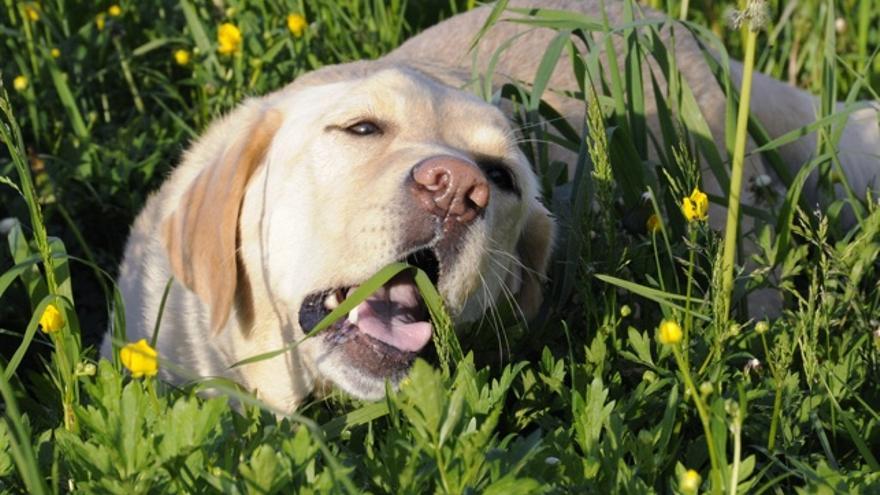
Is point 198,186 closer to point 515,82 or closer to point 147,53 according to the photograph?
point 515,82

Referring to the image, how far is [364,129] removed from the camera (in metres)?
3.07

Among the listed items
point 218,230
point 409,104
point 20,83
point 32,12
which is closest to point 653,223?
point 409,104

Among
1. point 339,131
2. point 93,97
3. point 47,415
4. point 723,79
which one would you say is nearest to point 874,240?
point 723,79

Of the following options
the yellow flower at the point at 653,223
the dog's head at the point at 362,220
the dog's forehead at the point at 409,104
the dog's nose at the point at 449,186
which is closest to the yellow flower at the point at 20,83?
the dog's head at the point at 362,220

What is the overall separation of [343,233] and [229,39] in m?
1.75

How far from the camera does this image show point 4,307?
139 inches

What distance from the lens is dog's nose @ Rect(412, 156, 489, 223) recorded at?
2633 millimetres

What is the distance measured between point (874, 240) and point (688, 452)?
3.41ft

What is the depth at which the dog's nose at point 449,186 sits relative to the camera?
2.63m

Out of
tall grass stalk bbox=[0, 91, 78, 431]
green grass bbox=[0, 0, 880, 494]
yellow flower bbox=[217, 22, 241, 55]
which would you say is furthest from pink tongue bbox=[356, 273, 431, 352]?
yellow flower bbox=[217, 22, 241, 55]

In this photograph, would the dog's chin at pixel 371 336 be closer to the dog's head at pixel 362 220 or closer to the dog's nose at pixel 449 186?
the dog's head at pixel 362 220

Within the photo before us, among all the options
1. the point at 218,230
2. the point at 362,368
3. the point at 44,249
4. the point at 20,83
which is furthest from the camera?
the point at 20,83

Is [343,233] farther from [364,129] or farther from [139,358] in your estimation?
[139,358]

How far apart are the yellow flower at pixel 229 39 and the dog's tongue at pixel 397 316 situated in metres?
1.68
